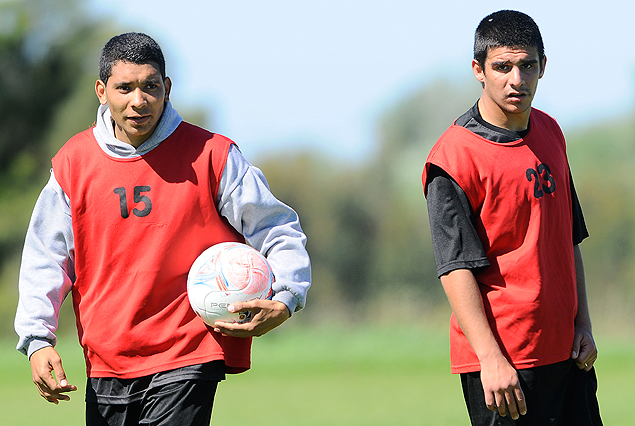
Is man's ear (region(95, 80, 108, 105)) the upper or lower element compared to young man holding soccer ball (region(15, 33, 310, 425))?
upper

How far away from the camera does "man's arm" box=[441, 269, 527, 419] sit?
11.8 ft

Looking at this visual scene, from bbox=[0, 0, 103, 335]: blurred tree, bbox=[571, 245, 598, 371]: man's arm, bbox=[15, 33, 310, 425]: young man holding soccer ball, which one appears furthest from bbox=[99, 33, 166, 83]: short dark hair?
bbox=[0, 0, 103, 335]: blurred tree

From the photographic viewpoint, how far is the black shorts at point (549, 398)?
373 centimetres

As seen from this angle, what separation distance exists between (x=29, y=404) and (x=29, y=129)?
832 inches

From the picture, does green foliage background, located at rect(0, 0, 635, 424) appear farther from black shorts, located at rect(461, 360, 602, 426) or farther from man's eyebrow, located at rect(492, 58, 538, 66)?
man's eyebrow, located at rect(492, 58, 538, 66)

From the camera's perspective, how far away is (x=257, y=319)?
399 cm

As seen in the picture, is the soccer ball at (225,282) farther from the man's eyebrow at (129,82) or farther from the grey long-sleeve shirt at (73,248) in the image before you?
the man's eyebrow at (129,82)

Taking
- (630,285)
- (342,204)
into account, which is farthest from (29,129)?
(630,285)

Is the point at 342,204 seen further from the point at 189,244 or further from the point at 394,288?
the point at 189,244

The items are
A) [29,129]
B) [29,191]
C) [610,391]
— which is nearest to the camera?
[610,391]

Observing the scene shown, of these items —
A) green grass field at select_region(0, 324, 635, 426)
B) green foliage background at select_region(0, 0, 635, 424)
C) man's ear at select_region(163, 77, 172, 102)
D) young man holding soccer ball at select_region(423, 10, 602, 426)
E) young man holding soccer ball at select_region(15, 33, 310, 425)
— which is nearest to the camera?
young man holding soccer ball at select_region(423, 10, 602, 426)

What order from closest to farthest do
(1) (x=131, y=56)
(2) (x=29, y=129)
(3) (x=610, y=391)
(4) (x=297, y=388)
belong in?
(1) (x=131, y=56) → (3) (x=610, y=391) → (4) (x=297, y=388) → (2) (x=29, y=129)

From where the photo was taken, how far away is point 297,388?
503 inches

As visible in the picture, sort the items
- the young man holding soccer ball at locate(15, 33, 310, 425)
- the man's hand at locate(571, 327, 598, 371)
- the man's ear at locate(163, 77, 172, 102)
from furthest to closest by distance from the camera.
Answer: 1. the man's ear at locate(163, 77, 172, 102)
2. the young man holding soccer ball at locate(15, 33, 310, 425)
3. the man's hand at locate(571, 327, 598, 371)
